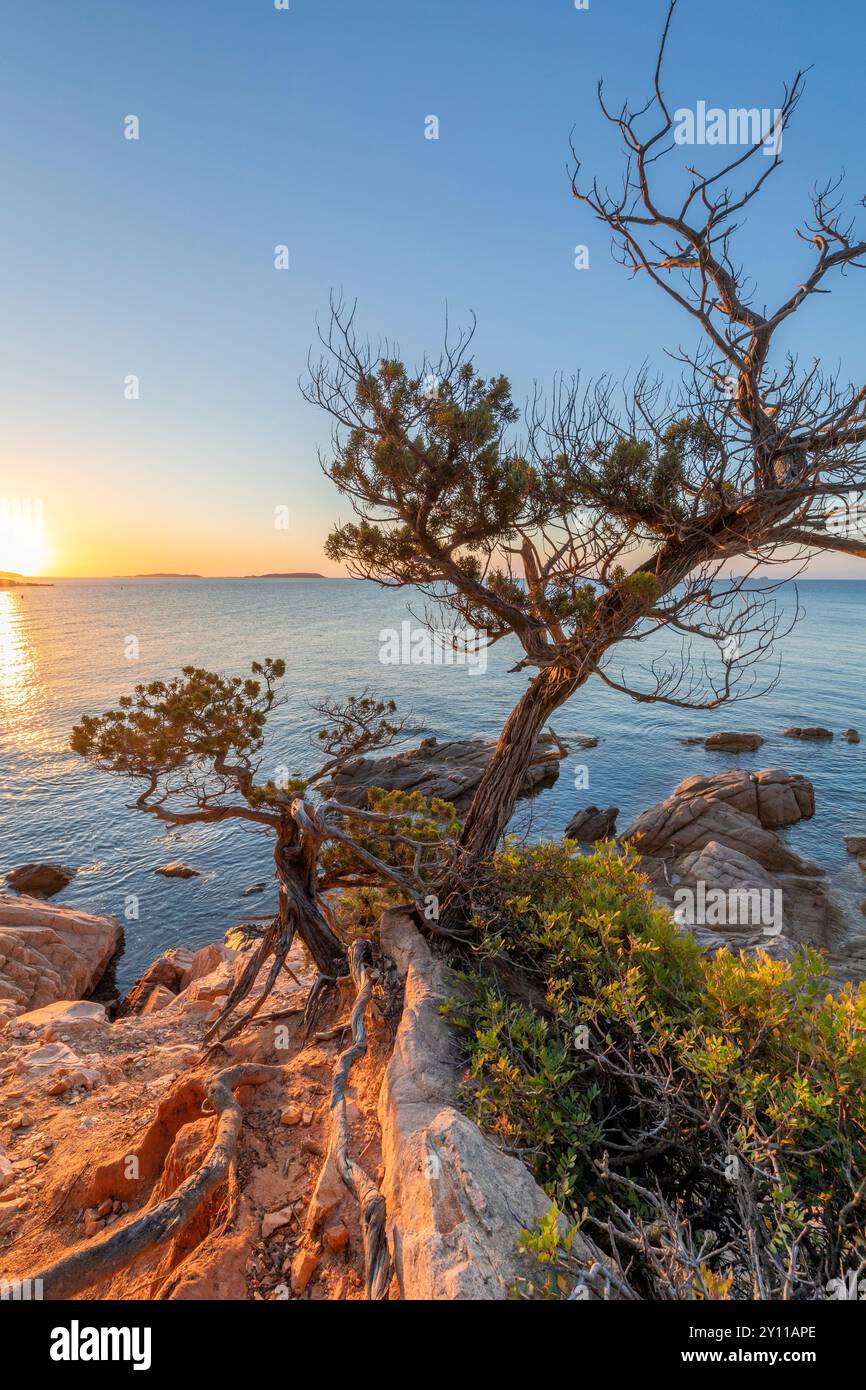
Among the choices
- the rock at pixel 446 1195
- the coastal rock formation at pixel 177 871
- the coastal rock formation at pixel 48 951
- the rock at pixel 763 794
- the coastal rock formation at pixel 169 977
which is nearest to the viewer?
the rock at pixel 446 1195

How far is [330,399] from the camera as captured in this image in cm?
641

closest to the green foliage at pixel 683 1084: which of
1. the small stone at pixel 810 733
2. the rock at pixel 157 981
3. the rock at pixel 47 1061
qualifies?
the rock at pixel 47 1061

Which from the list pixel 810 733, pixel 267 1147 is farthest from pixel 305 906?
pixel 810 733

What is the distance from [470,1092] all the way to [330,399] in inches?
265

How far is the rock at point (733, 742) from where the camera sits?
31.7m

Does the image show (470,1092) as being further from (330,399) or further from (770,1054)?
(330,399)

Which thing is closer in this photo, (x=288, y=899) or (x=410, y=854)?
(x=288, y=899)

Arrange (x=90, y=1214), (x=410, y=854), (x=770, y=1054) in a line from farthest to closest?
1. (x=410, y=854)
2. (x=90, y=1214)
3. (x=770, y=1054)

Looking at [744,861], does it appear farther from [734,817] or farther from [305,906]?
[305,906]

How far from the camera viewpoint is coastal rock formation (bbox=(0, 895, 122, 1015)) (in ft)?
42.5

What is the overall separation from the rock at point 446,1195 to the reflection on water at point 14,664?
48.6 meters

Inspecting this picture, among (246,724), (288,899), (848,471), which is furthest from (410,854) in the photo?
(848,471)

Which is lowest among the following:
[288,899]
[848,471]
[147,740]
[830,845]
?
[830,845]

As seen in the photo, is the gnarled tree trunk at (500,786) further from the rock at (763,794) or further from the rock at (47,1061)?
the rock at (763,794)
